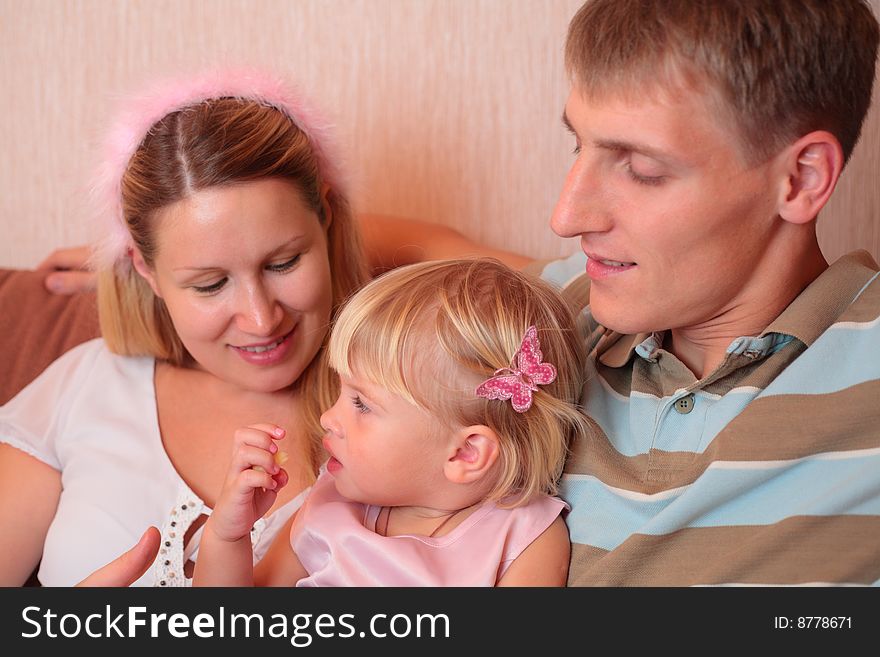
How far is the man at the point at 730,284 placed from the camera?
118 cm

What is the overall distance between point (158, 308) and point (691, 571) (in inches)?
43.5

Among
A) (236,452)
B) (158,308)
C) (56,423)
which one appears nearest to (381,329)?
(236,452)

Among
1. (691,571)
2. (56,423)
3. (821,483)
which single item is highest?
(821,483)

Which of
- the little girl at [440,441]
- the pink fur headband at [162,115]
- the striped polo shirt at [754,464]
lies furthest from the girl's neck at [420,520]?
the pink fur headband at [162,115]

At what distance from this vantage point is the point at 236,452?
141 centimetres

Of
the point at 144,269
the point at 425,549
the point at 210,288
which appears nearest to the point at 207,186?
the point at 210,288

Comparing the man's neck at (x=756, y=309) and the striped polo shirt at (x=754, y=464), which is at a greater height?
the man's neck at (x=756, y=309)

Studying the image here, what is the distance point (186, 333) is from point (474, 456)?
0.58 metres

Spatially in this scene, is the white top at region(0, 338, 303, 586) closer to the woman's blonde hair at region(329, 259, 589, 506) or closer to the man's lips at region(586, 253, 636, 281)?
the woman's blonde hair at region(329, 259, 589, 506)

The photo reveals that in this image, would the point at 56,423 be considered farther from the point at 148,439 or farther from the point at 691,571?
the point at 691,571

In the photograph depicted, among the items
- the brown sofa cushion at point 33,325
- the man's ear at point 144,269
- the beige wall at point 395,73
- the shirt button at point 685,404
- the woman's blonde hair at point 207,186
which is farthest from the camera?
the beige wall at point 395,73

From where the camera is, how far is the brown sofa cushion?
195 centimetres

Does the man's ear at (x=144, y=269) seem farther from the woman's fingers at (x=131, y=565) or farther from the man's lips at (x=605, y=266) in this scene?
the man's lips at (x=605, y=266)

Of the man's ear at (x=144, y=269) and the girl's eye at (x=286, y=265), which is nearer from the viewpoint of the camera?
the girl's eye at (x=286, y=265)
